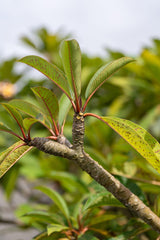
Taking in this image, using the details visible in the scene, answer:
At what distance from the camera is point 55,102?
59cm

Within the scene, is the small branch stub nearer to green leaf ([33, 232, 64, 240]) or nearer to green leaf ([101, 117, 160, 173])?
green leaf ([101, 117, 160, 173])

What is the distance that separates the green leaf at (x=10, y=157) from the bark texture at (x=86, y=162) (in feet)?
0.11

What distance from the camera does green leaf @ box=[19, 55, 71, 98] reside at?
20.7 inches

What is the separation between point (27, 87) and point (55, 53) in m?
0.64

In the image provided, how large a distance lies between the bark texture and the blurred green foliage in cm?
9

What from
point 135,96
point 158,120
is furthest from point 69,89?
point 135,96

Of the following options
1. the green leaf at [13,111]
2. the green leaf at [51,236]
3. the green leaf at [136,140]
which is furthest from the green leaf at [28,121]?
the green leaf at [51,236]

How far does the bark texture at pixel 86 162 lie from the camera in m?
0.53

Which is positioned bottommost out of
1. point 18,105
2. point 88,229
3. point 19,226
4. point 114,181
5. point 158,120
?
point 19,226

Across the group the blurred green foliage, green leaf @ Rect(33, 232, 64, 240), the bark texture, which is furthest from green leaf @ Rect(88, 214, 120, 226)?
the bark texture

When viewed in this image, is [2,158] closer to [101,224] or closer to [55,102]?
[55,102]

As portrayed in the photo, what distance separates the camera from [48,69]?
55 centimetres

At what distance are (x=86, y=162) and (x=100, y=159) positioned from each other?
34cm

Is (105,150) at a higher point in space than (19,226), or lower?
higher
